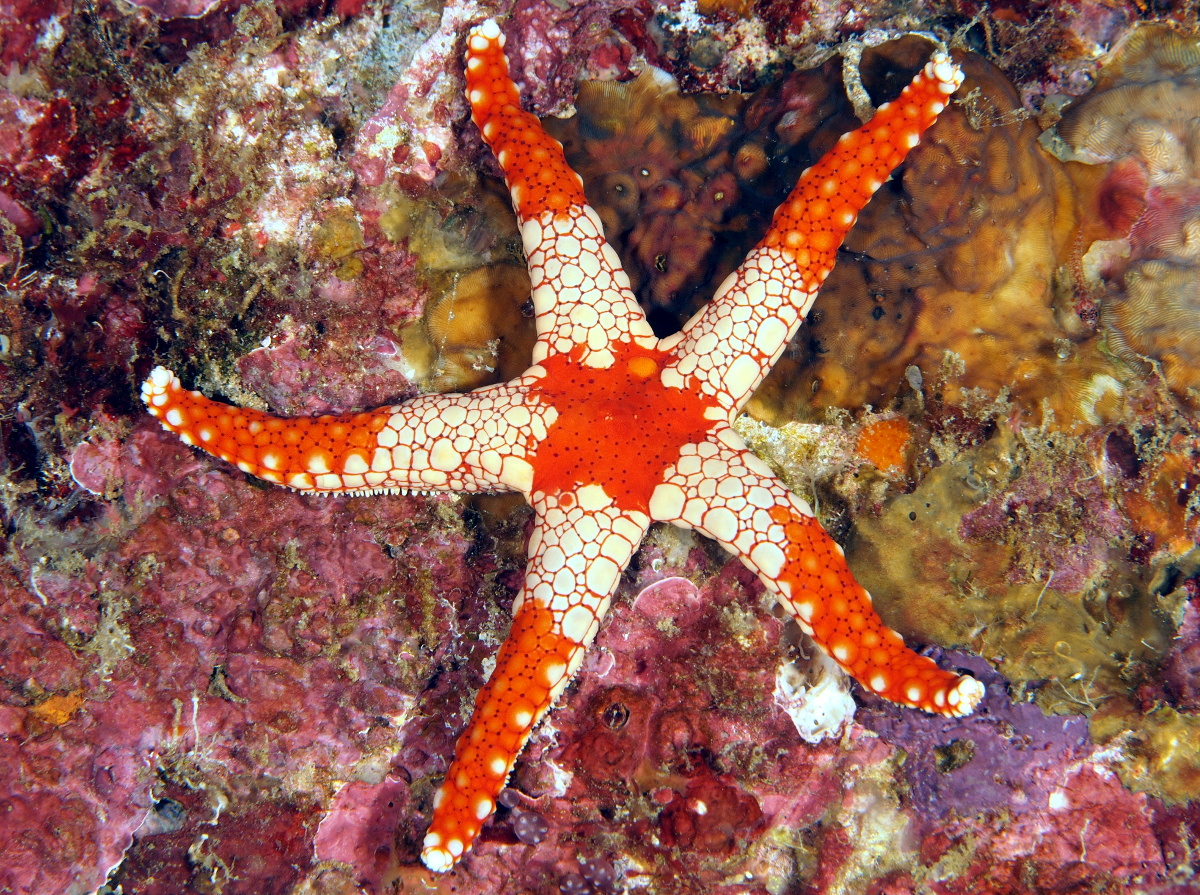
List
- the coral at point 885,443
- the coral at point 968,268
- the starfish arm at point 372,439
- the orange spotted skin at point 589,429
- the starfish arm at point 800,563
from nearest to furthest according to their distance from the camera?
the starfish arm at point 800,563 < the orange spotted skin at point 589,429 < the coral at point 968,268 < the starfish arm at point 372,439 < the coral at point 885,443

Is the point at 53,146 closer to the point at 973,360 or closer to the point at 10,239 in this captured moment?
the point at 10,239

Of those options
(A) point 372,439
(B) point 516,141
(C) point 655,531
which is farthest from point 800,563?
(B) point 516,141

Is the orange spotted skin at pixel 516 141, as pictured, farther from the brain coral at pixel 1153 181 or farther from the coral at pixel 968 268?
the brain coral at pixel 1153 181

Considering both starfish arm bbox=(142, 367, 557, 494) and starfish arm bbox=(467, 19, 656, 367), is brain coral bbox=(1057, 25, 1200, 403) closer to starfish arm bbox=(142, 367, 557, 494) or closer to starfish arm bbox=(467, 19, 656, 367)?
starfish arm bbox=(467, 19, 656, 367)

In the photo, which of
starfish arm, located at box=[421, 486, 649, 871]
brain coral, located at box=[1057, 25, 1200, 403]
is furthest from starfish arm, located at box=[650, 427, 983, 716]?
brain coral, located at box=[1057, 25, 1200, 403]

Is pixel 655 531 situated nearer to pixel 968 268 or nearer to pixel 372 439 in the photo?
pixel 372 439

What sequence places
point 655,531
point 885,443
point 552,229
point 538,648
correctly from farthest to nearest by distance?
point 655,531, point 885,443, point 552,229, point 538,648

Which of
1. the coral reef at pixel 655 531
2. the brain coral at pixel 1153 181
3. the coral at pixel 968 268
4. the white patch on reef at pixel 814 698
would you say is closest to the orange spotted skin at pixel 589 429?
the coral at pixel 968 268
